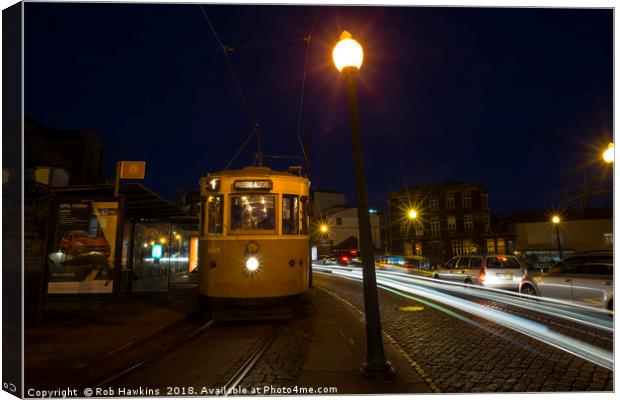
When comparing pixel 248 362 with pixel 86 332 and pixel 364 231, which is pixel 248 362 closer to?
pixel 364 231

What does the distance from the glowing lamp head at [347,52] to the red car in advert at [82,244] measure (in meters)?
6.36

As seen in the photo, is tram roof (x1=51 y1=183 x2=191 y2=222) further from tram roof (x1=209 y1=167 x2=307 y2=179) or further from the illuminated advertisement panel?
tram roof (x1=209 y1=167 x2=307 y2=179)

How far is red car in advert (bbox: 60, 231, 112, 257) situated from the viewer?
320 inches

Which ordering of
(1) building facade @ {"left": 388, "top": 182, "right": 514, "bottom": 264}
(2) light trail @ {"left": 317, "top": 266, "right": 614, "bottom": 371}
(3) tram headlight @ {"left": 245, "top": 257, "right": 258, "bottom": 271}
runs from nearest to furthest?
(2) light trail @ {"left": 317, "top": 266, "right": 614, "bottom": 371} → (3) tram headlight @ {"left": 245, "top": 257, "right": 258, "bottom": 271} → (1) building facade @ {"left": 388, "top": 182, "right": 514, "bottom": 264}

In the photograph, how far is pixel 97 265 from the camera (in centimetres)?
826

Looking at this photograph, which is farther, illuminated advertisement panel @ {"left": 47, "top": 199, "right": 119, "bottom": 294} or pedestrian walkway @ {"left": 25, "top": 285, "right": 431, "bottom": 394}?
illuminated advertisement panel @ {"left": 47, "top": 199, "right": 119, "bottom": 294}

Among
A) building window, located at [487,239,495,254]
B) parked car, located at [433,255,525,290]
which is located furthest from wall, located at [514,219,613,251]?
parked car, located at [433,255,525,290]

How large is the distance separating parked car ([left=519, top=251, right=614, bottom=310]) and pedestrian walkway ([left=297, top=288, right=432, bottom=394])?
506 cm

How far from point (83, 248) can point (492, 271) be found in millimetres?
12500

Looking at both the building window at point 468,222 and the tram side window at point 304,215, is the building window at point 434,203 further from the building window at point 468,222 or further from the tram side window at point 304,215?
the tram side window at point 304,215

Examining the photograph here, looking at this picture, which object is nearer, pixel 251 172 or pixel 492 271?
pixel 251 172

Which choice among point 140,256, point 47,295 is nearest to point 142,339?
point 47,295

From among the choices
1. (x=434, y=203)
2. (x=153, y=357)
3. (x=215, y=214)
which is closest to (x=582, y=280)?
(x=215, y=214)

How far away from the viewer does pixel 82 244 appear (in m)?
8.18
